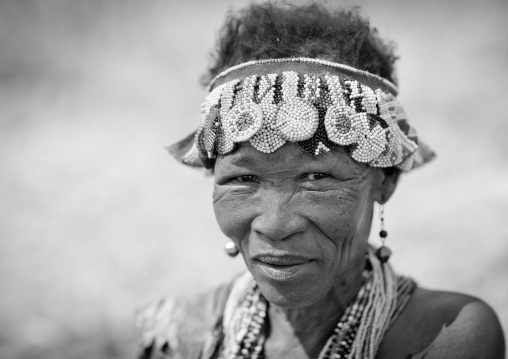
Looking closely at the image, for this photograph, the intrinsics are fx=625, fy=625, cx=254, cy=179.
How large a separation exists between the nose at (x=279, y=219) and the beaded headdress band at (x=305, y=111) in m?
0.20

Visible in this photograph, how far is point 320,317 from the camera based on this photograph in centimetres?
275

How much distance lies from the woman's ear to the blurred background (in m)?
2.76

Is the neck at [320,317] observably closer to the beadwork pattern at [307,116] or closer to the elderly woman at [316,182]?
the elderly woman at [316,182]

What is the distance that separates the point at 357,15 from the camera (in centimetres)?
266

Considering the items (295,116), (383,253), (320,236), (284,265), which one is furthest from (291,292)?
(295,116)

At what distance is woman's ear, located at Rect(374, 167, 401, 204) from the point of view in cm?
262

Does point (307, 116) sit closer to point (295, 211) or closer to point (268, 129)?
point (268, 129)

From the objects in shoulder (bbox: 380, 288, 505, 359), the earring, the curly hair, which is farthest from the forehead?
shoulder (bbox: 380, 288, 505, 359)

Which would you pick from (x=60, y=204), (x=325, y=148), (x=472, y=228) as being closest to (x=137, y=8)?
(x=60, y=204)

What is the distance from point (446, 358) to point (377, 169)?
2.64 feet

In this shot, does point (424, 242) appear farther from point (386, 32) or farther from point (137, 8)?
point (137, 8)

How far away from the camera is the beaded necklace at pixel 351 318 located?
Answer: 2643 millimetres

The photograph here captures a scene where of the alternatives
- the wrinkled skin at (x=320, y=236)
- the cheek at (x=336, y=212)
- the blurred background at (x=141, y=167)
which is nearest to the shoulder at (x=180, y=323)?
the wrinkled skin at (x=320, y=236)

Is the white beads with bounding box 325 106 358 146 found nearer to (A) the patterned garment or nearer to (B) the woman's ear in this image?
(B) the woman's ear
